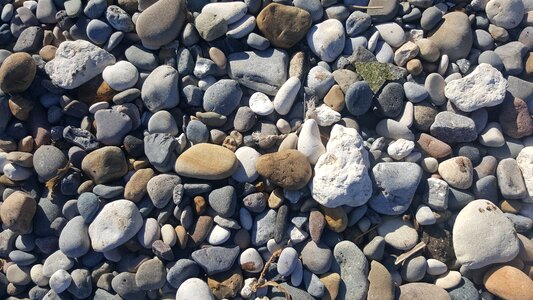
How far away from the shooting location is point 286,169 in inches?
88.7

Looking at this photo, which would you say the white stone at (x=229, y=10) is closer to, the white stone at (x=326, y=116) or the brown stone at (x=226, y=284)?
the white stone at (x=326, y=116)

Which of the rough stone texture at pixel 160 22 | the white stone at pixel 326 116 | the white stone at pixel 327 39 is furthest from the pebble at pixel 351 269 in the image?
the rough stone texture at pixel 160 22

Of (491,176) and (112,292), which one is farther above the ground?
(491,176)

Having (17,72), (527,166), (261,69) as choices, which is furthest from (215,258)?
(527,166)

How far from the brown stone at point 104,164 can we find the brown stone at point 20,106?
46 cm

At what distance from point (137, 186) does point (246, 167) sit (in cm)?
59

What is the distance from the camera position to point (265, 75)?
2.46 m

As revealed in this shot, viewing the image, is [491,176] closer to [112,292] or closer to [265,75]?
[265,75]

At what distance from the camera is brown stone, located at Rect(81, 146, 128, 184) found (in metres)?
2.32

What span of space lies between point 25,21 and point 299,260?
83.7 inches

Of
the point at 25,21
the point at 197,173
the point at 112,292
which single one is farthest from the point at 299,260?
the point at 25,21

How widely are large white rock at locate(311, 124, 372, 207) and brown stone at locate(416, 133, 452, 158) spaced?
374 millimetres

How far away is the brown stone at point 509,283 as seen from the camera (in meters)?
2.19

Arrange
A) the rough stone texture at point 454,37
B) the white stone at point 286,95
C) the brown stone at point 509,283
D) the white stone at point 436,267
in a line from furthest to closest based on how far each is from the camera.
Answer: the rough stone texture at point 454,37 → the white stone at point 286,95 → the white stone at point 436,267 → the brown stone at point 509,283
